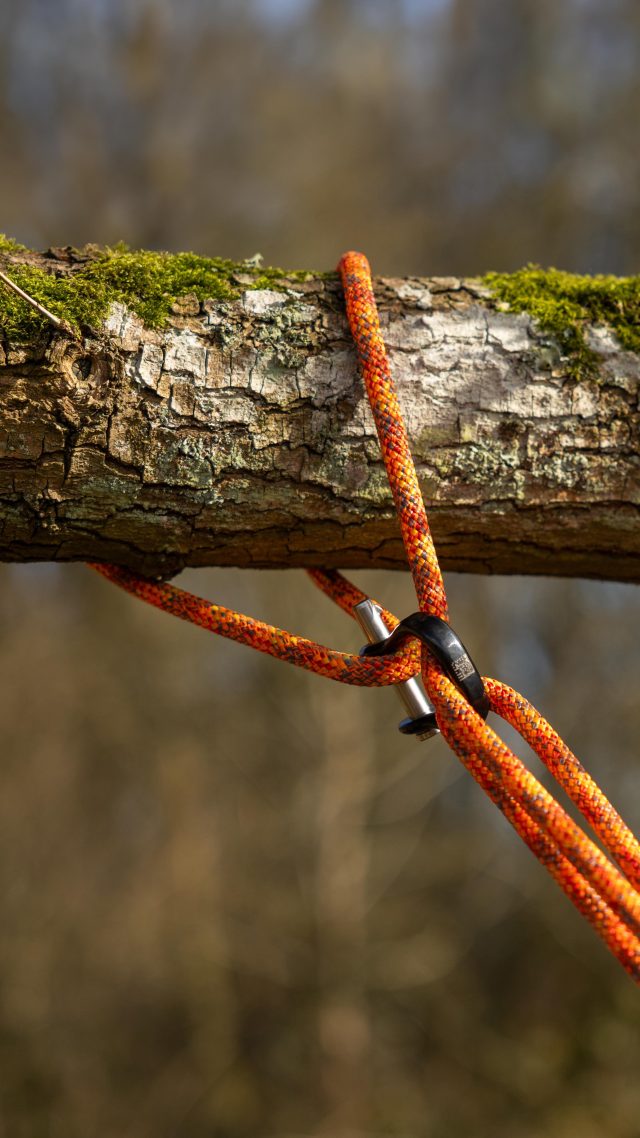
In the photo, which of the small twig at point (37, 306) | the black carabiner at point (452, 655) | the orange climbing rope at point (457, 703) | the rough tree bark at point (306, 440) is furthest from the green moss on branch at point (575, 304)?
the small twig at point (37, 306)

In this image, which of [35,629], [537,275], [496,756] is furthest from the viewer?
[35,629]

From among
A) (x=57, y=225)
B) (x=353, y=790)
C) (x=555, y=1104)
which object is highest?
(x=57, y=225)

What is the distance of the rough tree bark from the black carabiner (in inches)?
5.0

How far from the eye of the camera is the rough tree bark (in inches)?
32.1

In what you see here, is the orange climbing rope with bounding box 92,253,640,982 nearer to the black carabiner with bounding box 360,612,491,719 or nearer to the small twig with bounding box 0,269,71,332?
the black carabiner with bounding box 360,612,491,719

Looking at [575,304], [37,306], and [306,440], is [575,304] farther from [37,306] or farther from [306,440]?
[37,306]

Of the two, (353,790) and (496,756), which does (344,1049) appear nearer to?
(353,790)

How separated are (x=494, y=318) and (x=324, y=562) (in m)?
0.35

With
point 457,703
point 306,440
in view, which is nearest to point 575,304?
point 306,440

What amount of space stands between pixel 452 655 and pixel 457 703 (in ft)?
0.16

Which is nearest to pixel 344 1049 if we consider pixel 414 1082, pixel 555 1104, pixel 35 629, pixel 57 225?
pixel 414 1082

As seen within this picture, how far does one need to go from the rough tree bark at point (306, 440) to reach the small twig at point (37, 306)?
2 centimetres

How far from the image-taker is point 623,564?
3.13 feet

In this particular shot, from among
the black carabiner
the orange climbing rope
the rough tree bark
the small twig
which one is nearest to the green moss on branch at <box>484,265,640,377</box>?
the rough tree bark
